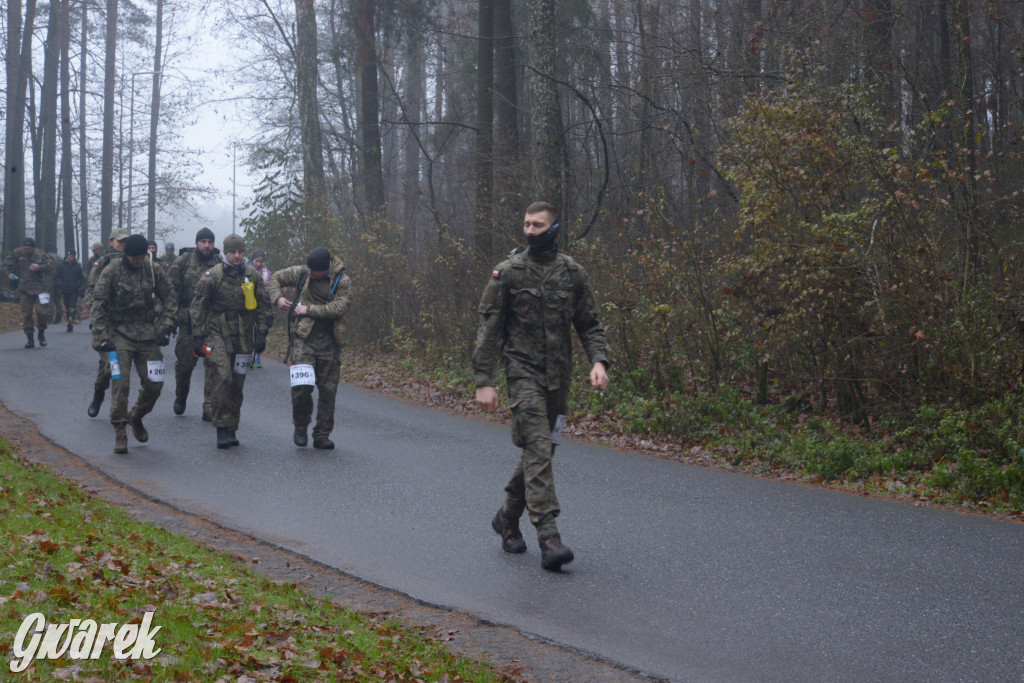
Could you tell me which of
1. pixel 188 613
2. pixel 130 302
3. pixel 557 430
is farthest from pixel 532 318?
pixel 130 302

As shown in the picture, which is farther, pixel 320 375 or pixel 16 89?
pixel 16 89

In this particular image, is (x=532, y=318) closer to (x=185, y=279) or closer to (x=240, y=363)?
(x=240, y=363)

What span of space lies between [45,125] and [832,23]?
34.1m

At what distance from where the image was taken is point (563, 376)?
716 cm

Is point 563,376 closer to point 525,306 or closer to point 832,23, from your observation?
point 525,306

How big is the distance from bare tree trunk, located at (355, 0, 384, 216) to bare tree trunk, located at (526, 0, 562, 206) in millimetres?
9357

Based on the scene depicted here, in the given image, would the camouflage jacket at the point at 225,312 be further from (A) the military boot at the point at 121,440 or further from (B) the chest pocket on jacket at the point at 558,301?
(B) the chest pocket on jacket at the point at 558,301

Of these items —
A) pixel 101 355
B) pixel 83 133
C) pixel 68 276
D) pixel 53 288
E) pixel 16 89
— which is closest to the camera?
pixel 101 355

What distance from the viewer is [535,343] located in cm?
713

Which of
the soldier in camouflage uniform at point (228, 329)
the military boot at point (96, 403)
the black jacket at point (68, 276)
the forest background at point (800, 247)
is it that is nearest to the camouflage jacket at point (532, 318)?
the forest background at point (800, 247)

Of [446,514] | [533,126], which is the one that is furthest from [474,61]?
[446,514]

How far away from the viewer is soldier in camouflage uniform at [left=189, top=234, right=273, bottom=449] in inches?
467

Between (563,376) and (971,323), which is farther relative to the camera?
(971,323)

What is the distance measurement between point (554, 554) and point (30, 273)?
63.7 ft
